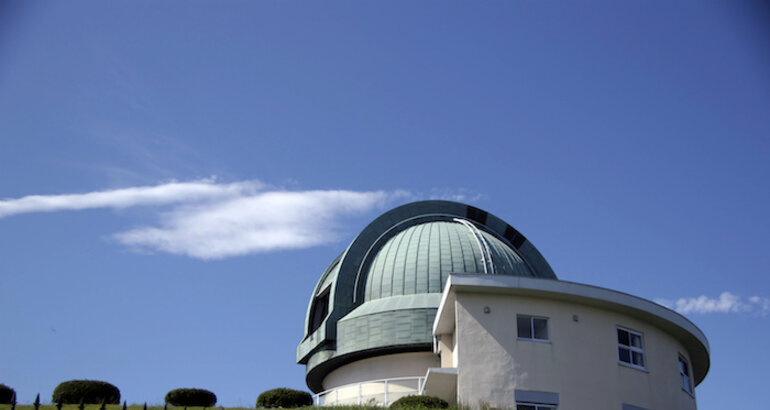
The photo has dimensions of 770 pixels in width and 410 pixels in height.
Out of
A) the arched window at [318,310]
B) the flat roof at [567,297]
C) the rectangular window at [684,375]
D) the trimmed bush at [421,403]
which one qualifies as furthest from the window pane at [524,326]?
the arched window at [318,310]

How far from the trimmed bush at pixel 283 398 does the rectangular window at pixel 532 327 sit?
8023 mm

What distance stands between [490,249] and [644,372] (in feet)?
30.3

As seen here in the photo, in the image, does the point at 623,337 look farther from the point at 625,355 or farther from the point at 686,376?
the point at 686,376

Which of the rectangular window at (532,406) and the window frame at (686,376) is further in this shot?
the window frame at (686,376)

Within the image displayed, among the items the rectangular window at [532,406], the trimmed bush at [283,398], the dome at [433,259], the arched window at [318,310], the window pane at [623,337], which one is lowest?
the rectangular window at [532,406]

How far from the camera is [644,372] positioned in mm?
25891

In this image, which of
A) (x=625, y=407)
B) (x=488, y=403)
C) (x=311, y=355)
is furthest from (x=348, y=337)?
(x=625, y=407)

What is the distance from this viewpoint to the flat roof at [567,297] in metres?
24.8

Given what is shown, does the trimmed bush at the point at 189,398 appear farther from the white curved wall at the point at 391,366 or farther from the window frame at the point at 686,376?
the window frame at the point at 686,376

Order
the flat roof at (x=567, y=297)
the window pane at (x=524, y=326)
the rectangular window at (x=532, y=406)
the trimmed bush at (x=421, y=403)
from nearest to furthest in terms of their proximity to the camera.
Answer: the trimmed bush at (x=421, y=403) → the rectangular window at (x=532, y=406) → the flat roof at (x=567, y=297) → the window pane at (x=524, y=326)

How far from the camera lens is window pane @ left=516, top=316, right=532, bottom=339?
82.2ft

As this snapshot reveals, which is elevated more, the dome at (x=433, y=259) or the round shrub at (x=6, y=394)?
the dome at (x=433, y=259)

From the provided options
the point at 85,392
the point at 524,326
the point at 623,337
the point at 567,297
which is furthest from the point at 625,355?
the point at 85,392

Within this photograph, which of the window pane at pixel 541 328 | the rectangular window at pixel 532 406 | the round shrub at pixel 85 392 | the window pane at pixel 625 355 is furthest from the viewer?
the round shrub at pixel 85 392
